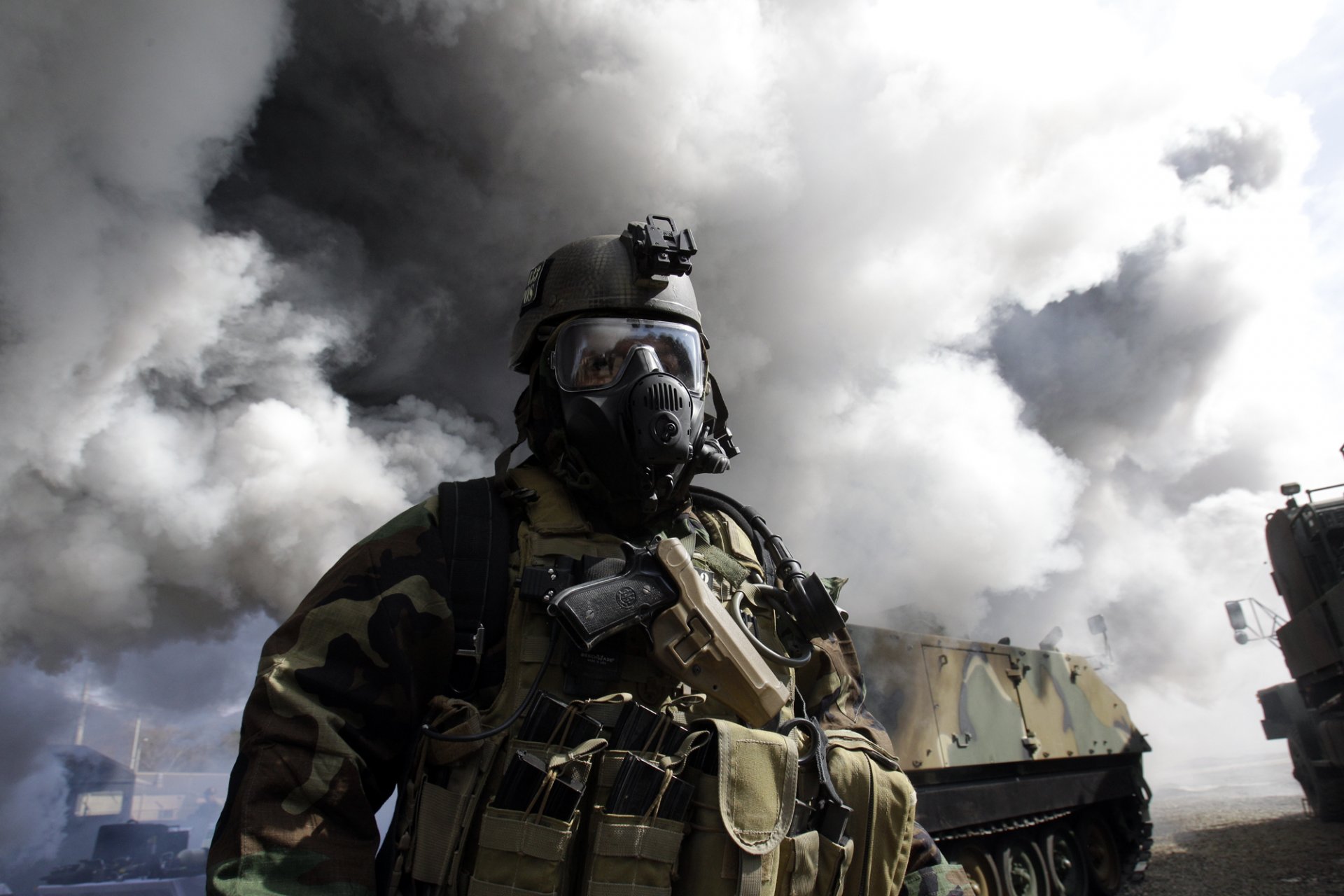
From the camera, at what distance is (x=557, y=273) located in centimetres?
245

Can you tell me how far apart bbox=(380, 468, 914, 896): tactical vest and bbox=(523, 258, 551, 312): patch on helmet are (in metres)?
0.89

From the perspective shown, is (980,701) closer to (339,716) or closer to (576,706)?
(576,706)

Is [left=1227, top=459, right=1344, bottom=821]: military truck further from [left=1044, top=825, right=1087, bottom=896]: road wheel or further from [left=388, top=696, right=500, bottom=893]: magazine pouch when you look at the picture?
[left=388, top=696, right=500, bottom=893]: magazine pouch

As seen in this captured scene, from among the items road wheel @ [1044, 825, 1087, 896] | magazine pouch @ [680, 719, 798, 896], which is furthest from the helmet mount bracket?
road wheel @ [1044, 825, 1087, 896]

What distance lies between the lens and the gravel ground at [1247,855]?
8555 mm

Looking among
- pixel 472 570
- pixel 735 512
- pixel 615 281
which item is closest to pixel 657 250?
pixel 615 281

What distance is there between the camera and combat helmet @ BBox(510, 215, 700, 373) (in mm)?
2340

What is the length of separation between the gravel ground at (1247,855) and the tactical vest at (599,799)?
9.04 metres

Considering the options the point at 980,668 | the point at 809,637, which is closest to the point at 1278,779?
the point at 980,668

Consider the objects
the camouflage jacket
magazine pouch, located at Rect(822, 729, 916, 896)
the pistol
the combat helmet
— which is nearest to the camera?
the camouflage jacket

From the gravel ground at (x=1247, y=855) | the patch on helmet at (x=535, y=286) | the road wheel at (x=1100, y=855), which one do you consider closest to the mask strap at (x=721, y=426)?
the patch on helmet at (x=535, y=286)

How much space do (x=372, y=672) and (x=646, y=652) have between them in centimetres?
59

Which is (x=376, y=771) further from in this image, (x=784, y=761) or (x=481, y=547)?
(x=784, y=761)

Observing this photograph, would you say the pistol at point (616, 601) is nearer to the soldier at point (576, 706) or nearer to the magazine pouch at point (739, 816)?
the soldier at point (576, 706)
